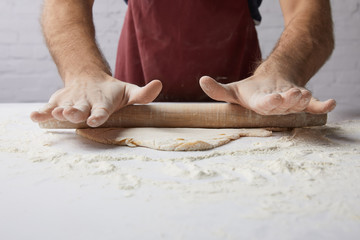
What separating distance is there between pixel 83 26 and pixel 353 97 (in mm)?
2219

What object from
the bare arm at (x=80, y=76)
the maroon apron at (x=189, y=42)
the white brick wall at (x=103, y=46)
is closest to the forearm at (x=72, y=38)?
the bare arm at (x=80, y=76)

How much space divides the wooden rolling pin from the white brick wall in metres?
1.90

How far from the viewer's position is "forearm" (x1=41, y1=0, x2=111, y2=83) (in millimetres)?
914

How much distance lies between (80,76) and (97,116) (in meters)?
0.23

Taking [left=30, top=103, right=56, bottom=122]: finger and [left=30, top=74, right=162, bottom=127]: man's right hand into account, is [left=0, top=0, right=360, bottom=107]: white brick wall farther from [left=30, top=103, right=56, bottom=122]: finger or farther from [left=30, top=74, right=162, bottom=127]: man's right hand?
[left=30, top=103, right=56, bottom=122]: finger

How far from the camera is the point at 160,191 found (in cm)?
43

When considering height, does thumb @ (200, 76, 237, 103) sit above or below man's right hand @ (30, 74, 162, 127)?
above

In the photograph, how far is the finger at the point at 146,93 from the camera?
76cm

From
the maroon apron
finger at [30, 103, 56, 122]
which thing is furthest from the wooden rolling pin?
the maroon apron

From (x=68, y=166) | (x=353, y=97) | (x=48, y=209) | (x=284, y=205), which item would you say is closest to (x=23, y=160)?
(x=68, y=166)

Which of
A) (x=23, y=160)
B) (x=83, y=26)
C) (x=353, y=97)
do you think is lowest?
(x=353, y=97)

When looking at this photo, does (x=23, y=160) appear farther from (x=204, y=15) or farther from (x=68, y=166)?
(x=204, y=15)

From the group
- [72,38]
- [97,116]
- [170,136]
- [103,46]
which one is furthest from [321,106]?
[103,46]

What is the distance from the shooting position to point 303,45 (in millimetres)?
986
